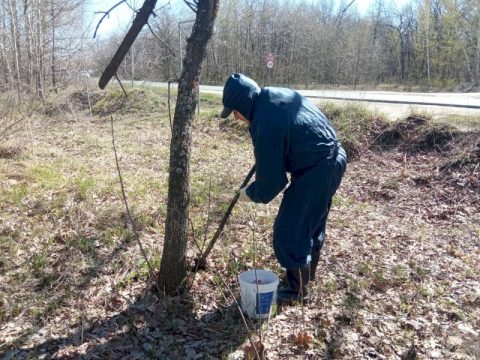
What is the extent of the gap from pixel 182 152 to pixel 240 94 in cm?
69

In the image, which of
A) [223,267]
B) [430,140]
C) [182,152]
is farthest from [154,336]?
[430,140]

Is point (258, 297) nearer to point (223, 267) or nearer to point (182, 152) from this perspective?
point (223, 267)

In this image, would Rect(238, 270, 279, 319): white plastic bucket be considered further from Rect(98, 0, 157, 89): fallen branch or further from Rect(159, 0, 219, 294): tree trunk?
Rect(98, 0, 157, 89): fallen branch

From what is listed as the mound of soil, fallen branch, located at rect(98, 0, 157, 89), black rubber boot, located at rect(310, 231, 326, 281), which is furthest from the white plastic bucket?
the mound of soil

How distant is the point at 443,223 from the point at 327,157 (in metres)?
3.42

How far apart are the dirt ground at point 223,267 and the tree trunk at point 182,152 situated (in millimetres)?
231

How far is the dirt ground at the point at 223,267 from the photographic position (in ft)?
9.94

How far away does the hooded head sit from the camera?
2.90 m

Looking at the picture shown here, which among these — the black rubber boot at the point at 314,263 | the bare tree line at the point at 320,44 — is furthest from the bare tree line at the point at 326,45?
the black rubber boot at the point at 314,263

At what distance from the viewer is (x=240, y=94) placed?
2895 mm

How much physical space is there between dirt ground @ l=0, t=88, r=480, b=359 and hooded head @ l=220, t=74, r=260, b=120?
1.35 m

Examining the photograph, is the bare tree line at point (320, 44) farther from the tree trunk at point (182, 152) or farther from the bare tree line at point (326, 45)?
the tree trunk at point (182, 152)

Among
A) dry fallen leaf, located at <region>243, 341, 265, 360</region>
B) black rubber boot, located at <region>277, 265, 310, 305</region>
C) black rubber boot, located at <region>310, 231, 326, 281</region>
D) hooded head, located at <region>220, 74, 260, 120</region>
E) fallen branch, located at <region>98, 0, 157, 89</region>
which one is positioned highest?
fallen branch, located at <region>98, 0, 157, 89</region>

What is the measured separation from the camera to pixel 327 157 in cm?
296
